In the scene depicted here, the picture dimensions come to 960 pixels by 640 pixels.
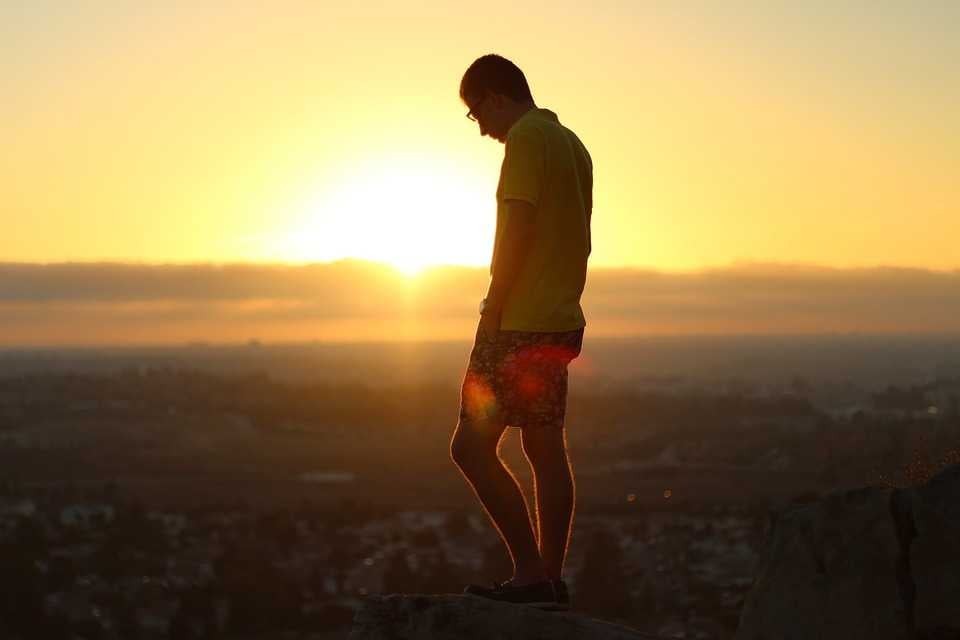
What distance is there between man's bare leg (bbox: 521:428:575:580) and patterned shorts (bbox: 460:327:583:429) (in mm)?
71

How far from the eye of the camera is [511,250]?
21.5 ft

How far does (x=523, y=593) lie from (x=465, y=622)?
403 mm

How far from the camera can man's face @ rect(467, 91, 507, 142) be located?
6.68 metres

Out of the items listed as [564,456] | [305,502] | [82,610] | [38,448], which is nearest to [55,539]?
[82,610]

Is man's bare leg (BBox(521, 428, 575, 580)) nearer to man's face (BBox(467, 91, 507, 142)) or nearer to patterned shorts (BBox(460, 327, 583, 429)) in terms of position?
patterned shorts (BBox(460, 327, 583, 429))

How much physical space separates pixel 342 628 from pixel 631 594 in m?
9.57

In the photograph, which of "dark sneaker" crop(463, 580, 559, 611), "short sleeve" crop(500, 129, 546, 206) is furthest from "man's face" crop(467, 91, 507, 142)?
"dark sneaker" crop(463, 580, 559, 611)

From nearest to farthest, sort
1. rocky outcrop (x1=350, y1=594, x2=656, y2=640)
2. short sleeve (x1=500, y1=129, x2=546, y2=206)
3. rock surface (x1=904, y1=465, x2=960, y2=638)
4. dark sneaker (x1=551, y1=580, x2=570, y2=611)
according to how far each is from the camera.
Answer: rock surface (x1=904, y1=465, x2=960, y2=638) < rocky outcrop (x1=350, y1=594, x2=656, y2=640) < short sleeve (x1=500, y1=129, x2=546, y2=206) < dark sneaker (x1=551, y1=580, x2=570, y2=611)

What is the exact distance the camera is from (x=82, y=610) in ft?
167

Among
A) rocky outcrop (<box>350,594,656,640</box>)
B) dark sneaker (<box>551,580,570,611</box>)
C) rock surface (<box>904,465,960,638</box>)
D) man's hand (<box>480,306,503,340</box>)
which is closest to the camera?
rock surface (<box>904,465,960,638</box>)

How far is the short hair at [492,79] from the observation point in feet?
21.7

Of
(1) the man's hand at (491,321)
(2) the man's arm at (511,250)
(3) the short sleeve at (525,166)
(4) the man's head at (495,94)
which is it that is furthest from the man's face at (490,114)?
(1) the man's hand at (491,321)

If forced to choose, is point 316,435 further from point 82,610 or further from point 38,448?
→ point 82,610

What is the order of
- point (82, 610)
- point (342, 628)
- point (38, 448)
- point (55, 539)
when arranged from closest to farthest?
point (342, 628) < point (82, 610) < point (55, 539) < point (38, 448)
